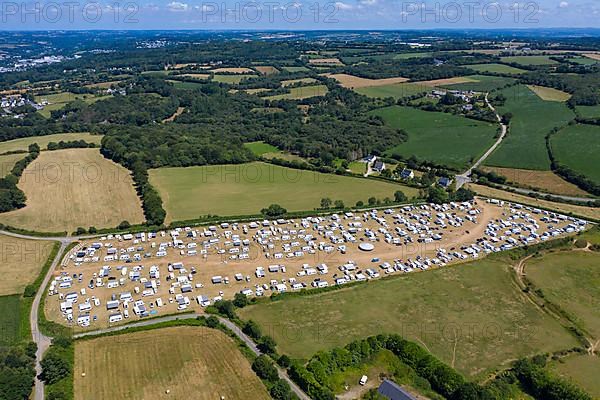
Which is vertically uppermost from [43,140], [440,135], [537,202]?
[440,135]

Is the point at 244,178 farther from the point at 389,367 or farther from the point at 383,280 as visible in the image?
→ the point at 389,367

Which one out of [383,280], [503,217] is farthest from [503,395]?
[503,217]

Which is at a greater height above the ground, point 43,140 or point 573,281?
point 43,140

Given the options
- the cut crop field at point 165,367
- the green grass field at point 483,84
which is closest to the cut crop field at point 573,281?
the cut crop field at point 165,367

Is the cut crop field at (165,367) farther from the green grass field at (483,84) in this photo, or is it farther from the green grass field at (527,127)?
the green grass field at (483,84)

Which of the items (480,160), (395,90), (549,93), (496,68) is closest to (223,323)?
(480,160)

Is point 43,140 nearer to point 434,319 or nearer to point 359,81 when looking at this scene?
point 434,319
